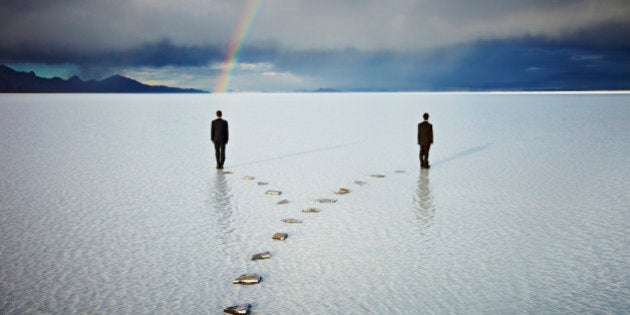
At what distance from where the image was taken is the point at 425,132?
47.2ft

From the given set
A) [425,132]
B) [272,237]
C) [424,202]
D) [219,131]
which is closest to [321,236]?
[272,237]

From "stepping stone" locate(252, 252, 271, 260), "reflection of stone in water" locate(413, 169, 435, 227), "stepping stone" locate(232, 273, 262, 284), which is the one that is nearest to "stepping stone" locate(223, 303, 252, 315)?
"stepping stone" locate(232, 273, 262, 284)

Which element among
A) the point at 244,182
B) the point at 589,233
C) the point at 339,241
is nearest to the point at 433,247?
the point at 339,241

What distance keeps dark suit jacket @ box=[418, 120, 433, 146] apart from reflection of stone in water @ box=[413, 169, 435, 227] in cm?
142

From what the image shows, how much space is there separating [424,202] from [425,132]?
13.8 feet

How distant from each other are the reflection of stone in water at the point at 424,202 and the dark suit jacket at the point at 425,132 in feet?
4.65

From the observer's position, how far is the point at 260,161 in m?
17.3

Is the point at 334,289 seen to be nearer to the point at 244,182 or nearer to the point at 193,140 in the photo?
the point at 244,182

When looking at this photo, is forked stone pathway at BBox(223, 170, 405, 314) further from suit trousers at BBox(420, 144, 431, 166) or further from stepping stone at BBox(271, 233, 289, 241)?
suit trousers at BBox(420, 144, 431, 166)

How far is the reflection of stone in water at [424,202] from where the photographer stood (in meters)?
9.38

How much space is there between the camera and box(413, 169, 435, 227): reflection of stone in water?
9377mm

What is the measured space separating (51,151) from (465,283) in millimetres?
19203

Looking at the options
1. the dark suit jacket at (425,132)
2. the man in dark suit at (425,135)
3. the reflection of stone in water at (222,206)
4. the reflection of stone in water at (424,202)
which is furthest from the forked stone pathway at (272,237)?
the reflection of stone in water at (424,202)

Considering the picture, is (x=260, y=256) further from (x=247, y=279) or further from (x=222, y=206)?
(x=222, y=206)
